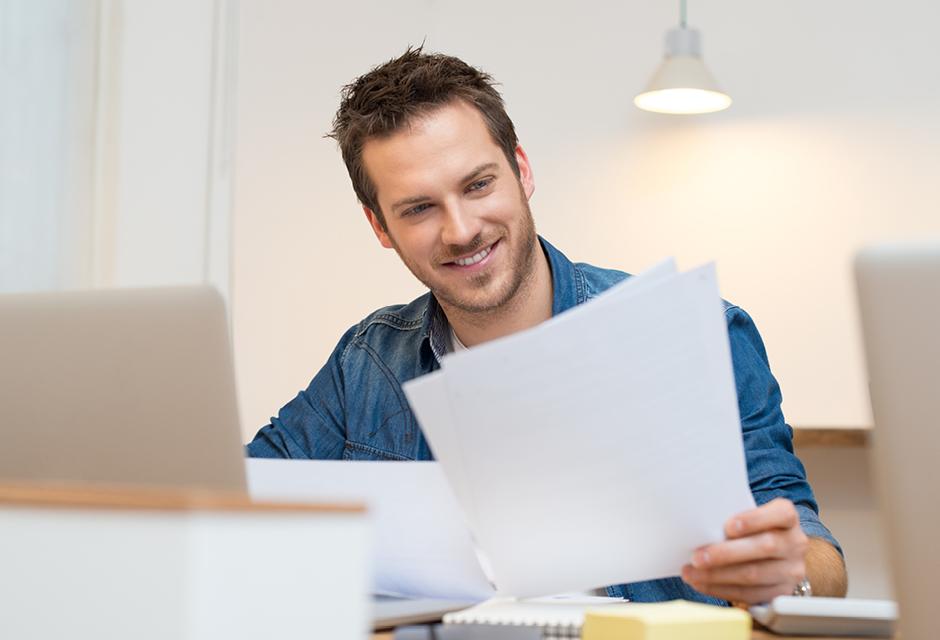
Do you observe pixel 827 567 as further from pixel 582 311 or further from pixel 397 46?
pixel 397 46

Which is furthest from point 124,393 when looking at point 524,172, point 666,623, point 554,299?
point 524,172

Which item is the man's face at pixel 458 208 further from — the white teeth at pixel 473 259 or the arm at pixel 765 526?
the arm at pixel 765 526

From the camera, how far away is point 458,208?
63.1 inches

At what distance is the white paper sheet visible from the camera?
991mm

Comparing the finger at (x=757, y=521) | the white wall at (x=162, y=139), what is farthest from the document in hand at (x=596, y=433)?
the white wall at (x=162, y=139)

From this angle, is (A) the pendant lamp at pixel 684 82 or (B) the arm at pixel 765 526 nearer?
(B) the arm at pixel 765 526

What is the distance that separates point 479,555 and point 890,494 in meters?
0.45

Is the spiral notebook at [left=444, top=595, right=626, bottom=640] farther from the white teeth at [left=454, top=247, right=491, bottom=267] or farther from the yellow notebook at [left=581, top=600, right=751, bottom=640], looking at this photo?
the white teeth at [left=454, top=247, right=491, bottom=267]

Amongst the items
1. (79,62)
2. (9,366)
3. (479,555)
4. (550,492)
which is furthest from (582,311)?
(79,62)

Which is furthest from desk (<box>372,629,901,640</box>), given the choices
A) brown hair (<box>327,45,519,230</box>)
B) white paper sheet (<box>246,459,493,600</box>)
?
brown hair (<box>327,45,519,230</box>)

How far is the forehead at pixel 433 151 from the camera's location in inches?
62.8

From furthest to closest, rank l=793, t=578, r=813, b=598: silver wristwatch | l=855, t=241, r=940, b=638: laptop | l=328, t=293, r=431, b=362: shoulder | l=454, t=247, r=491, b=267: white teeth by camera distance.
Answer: l=328, t=293, r=431, b=362: shoulder → l=454, t=247, r=491, b=267: white teeth → l=793, t=578, r=813, b=598: silver wristwatch → l=855, t=241, r=940, b=638: laptop

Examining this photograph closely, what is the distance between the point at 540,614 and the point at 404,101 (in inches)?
36.8

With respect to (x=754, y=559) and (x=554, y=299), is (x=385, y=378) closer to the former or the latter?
(x=554, y=299)
